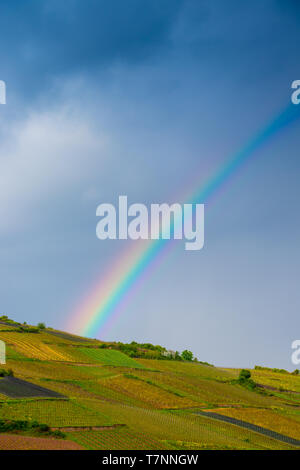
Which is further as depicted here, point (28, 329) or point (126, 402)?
point (28, 329)

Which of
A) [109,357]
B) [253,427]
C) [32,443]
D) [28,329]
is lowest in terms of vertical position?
[253,427]

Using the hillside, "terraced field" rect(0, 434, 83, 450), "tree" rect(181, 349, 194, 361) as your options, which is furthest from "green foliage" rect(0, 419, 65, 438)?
"tree" rect(181, 349, 194, 361)

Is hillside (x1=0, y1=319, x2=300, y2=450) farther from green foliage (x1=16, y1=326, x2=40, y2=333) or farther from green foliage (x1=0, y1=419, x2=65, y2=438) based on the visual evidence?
green foliage (x1=16, y1=326, x2=40, y2=333)

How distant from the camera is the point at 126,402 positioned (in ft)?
260

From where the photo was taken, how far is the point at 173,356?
155375mm

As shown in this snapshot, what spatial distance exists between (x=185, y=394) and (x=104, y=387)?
52.9ft

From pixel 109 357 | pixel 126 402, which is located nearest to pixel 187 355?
pixel 109 357

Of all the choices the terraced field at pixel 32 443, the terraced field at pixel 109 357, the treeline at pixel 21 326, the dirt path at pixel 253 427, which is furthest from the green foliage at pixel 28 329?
the terraced field at pixel 32 443

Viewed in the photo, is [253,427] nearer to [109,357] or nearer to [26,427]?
[26,427]

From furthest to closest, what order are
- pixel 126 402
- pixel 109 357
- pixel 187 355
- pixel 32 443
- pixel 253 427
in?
Result: pixel 187 355 → pixel 109 357 → pixel 126 402 → pixel 253 427 → pixel 32 443

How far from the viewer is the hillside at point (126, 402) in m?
52.8

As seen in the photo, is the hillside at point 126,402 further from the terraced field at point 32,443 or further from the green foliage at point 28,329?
the green foliage at point 28,329

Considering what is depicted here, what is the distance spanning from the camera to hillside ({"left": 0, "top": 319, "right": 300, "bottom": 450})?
5275 cm
